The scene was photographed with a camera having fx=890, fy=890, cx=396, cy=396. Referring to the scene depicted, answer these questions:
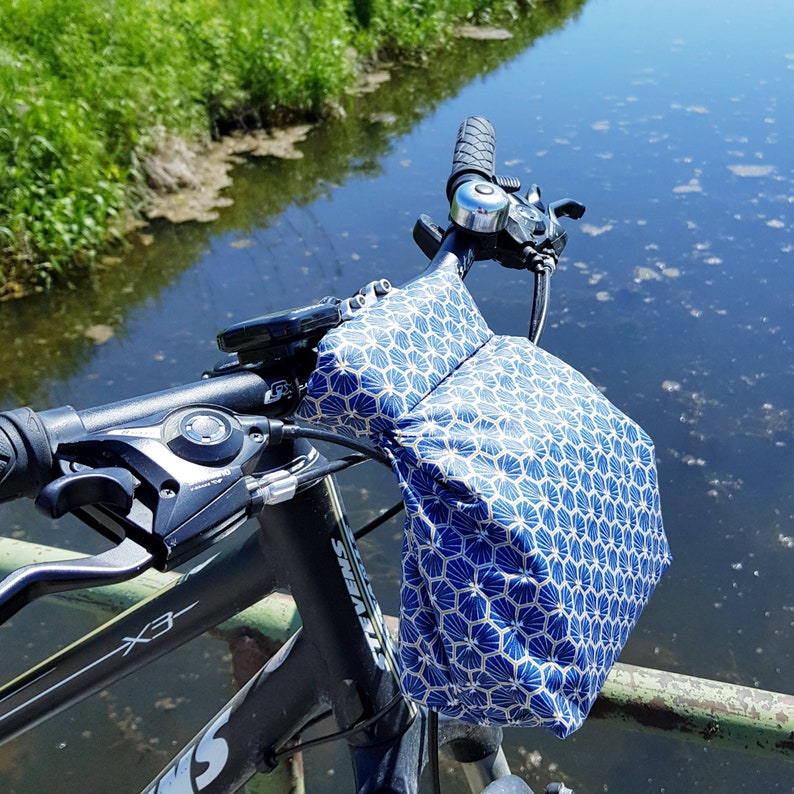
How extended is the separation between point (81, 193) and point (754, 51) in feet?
17.1

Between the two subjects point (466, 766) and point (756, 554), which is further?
point (756, 554)

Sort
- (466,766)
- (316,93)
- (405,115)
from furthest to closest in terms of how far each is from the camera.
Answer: (405,115) < (316,93) < (466,766)

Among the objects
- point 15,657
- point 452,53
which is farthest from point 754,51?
point 15,657

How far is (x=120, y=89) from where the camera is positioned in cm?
431

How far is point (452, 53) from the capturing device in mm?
7090

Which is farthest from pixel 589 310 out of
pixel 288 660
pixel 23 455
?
pixel 23 455

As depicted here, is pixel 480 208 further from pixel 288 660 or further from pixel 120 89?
pixel 120 89

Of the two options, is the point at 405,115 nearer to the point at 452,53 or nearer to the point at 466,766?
the point at 452,53

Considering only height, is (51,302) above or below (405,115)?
above

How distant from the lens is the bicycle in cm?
64

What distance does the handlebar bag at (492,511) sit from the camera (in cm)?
65

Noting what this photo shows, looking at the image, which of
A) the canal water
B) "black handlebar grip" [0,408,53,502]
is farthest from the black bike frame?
the canal water

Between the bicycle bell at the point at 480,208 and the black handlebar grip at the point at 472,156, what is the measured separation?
0.04m

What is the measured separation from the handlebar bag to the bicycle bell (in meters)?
0.18
